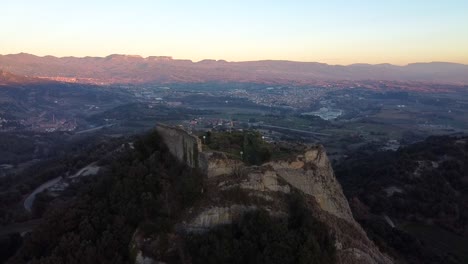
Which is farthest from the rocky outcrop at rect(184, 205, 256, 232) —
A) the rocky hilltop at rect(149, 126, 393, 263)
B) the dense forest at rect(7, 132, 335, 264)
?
the dense forest at rect(7, 132, 335, 264)

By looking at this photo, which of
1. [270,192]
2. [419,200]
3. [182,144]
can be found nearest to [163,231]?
[270,192]

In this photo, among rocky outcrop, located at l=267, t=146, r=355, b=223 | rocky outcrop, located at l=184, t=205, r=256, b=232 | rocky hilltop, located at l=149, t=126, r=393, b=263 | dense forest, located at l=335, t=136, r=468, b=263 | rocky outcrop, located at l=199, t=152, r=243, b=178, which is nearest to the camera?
rocky outcrop, located at l=184, t=205, r=256, b=232

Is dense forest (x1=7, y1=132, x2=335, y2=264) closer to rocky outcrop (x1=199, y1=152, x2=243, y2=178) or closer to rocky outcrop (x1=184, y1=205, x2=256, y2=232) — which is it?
rocky outcrop (x1=184, y1=205, x2=256, y2=232)

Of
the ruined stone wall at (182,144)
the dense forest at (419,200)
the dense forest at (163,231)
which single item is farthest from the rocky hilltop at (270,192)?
the dense forest at (419,200)

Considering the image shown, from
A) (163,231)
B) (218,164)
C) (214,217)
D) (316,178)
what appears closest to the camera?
(163,231)

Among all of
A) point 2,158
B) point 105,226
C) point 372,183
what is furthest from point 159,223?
point 2,158

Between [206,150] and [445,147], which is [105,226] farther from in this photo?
[445,147]

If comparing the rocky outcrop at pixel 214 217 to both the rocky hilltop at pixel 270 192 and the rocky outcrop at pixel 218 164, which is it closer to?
the rocky hilltop at pixel 270 192

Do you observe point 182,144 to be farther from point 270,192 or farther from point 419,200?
point 419,200
